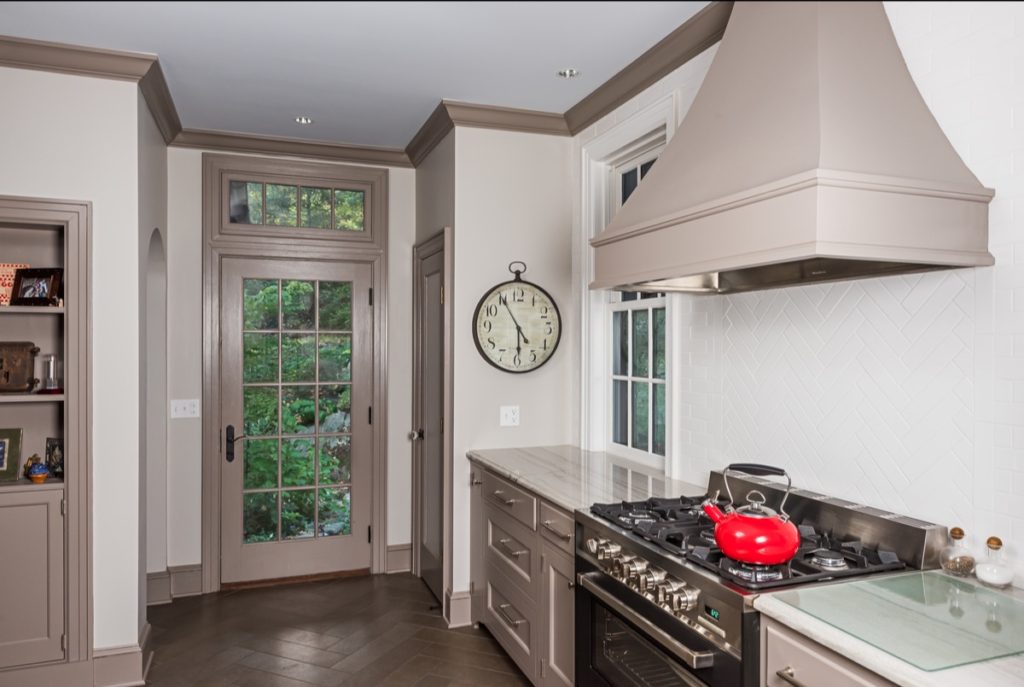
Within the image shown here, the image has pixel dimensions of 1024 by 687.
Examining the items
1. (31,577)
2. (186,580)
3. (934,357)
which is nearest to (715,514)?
(934,357)

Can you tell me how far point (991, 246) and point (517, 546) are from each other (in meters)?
2.09

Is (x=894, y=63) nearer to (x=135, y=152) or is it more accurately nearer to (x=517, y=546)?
(x=517, y=546)

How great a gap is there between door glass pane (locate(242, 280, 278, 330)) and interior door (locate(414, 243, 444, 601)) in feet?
2.88

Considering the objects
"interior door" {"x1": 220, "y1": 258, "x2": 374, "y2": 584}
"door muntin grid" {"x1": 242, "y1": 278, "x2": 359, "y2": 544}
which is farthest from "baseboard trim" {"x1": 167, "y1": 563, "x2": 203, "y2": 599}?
"door muntin grid" {"x1": 242, "y1": 278, "x2": 359, "y2": 544}

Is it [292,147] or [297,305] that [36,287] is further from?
[292,147]

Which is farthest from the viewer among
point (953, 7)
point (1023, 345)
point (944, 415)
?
point (944, 415)

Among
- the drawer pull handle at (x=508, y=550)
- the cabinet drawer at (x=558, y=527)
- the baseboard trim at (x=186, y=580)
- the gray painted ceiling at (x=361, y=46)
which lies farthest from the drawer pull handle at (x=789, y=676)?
the baseboard trim at (x=186, y=580)

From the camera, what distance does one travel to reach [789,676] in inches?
60.6

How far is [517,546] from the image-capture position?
3.07 m

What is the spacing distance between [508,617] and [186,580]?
2117 millimetres

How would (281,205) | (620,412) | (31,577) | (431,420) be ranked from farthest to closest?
1. (281,205)
2. (431,420)
3. (620,412)
4. (31,577)

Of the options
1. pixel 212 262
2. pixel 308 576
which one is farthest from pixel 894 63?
pixel 308 576

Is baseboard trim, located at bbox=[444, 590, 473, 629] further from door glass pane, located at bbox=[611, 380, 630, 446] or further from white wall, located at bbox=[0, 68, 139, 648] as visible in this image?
white wall, located at bbox=[0, 68, 139, 648]

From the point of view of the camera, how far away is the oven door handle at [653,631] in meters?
1.74
